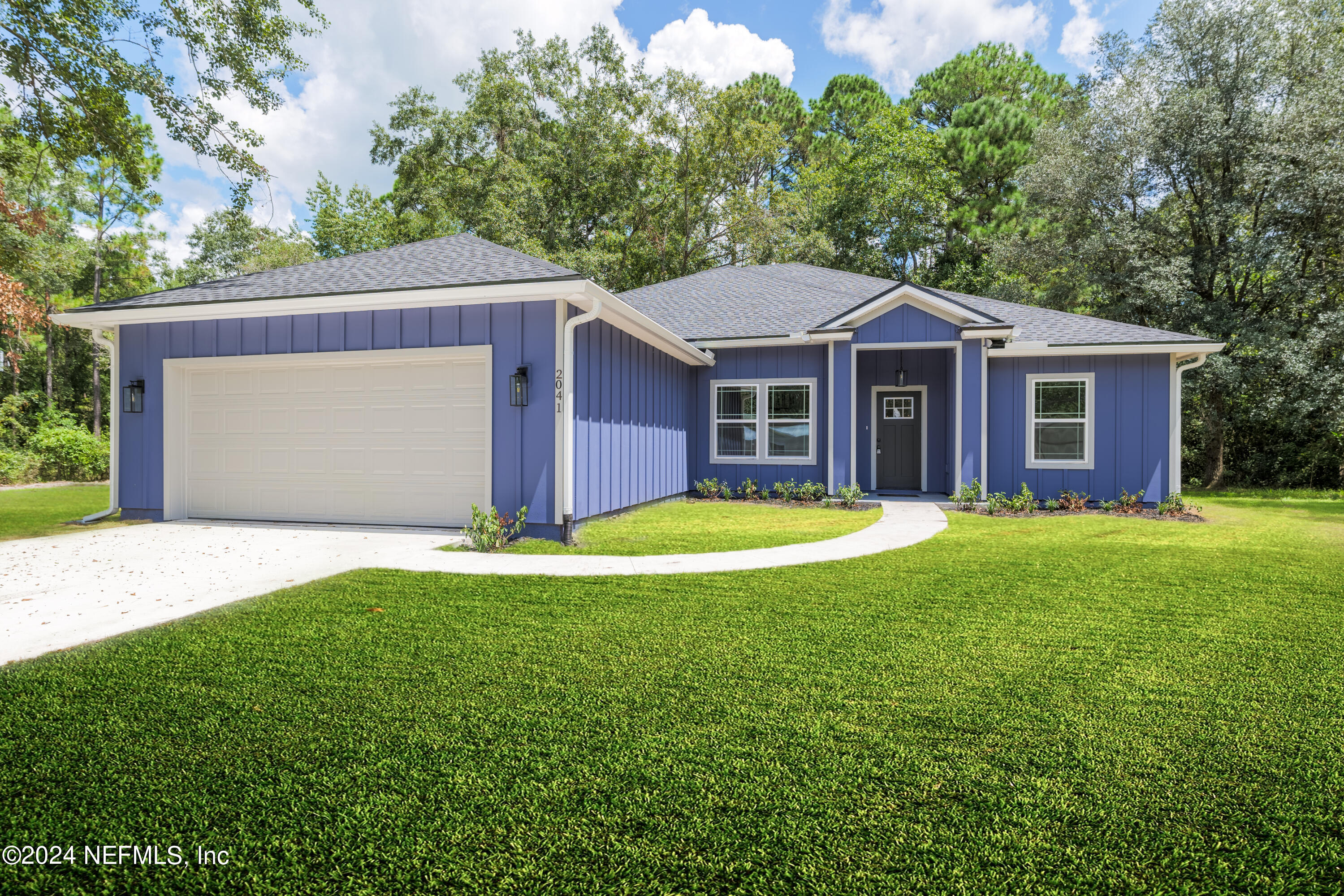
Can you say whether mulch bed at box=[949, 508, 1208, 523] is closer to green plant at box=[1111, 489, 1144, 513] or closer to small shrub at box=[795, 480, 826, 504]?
green plant at box=[1111, 489, 1144, 513]

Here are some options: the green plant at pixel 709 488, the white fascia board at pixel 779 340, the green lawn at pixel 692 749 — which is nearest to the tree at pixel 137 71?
the white fascia board at pixel 779 340

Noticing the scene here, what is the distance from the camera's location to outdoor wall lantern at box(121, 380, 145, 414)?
8.71m

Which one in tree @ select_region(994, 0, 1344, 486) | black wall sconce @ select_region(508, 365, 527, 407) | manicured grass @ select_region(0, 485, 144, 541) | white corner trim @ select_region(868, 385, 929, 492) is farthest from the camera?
tree @ select_region(994, 0, 1344, 486)

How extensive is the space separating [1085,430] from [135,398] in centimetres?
1413

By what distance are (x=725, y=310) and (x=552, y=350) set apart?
722 cm

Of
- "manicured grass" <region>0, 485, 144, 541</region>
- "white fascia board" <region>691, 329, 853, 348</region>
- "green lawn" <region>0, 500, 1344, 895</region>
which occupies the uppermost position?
"white fascia board" <region>691, 329, 853, 348</region>

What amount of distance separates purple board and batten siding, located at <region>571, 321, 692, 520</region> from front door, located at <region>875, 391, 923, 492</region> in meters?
4.00

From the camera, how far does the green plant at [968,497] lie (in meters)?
10.5

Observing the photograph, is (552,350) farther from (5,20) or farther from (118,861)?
(5,20)

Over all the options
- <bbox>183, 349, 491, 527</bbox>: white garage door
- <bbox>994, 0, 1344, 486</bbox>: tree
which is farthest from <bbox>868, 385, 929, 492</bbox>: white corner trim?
<bbox>183, 349, 491, 527</bbox>: white garage door

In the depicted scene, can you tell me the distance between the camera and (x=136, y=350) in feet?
28.8

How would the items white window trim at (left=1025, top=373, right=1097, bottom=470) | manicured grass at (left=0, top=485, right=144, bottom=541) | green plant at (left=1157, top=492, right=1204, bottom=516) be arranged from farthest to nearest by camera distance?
white window trim at (left=1025, top=373, right=1097, bottom=470) → green plant at (left=1157, top=492, right=1204, bottom=516) → manicured grass at (left=0, top=485, right=144, bottom=541)

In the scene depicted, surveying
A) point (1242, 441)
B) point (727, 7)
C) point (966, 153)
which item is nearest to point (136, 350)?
point (727, 7)

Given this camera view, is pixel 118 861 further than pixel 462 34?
No
